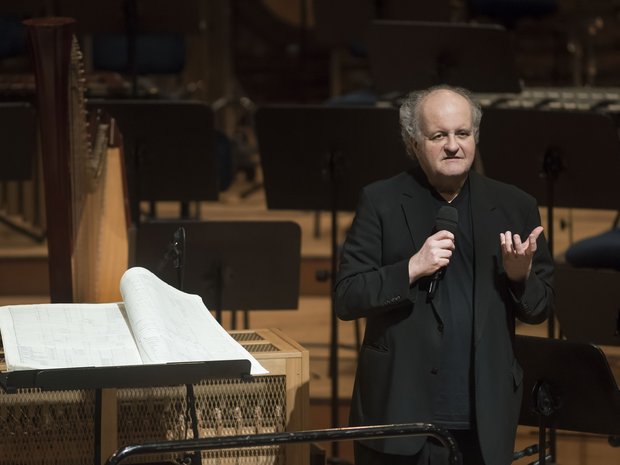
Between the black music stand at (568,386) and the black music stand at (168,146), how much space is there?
5.58 feet

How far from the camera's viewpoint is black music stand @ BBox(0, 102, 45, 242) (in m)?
4.52

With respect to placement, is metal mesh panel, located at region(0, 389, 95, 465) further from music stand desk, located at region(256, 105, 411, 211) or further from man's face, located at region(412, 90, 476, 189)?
music stand desk, located at region(256, 105, 411, 211)

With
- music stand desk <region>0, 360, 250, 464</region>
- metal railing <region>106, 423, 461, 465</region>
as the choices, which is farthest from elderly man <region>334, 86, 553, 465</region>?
music stand desk <region>0, 360, 250, 464</region>

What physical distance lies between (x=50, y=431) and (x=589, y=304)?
1727 millimetres

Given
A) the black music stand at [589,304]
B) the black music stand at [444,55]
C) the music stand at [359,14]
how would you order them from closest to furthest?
the black music stand at [589,304]
the black music stand at [444,55]
the music stand at [359,14]

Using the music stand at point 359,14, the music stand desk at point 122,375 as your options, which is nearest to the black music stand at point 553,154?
the music stand at point 359,14

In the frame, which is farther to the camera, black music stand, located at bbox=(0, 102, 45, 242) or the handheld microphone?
black music stand, located at bbox=(0, 102, 45, 242)

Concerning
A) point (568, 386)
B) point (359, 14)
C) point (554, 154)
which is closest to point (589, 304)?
point (554, 154)

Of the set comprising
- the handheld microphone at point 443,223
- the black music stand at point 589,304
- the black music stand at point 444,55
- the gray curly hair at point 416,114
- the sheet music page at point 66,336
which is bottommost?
the black music stand at point 589,304

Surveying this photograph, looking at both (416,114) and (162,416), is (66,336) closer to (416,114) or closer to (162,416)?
(162,416)

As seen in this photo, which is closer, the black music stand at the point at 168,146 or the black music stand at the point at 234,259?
the black music stand at the point at 234,259

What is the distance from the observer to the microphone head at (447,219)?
290 centimetres

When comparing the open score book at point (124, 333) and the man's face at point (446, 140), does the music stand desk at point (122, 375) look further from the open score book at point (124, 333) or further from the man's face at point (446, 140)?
the man's face at point (446, 140)

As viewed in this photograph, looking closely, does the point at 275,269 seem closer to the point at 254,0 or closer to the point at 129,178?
the point at 129,178
